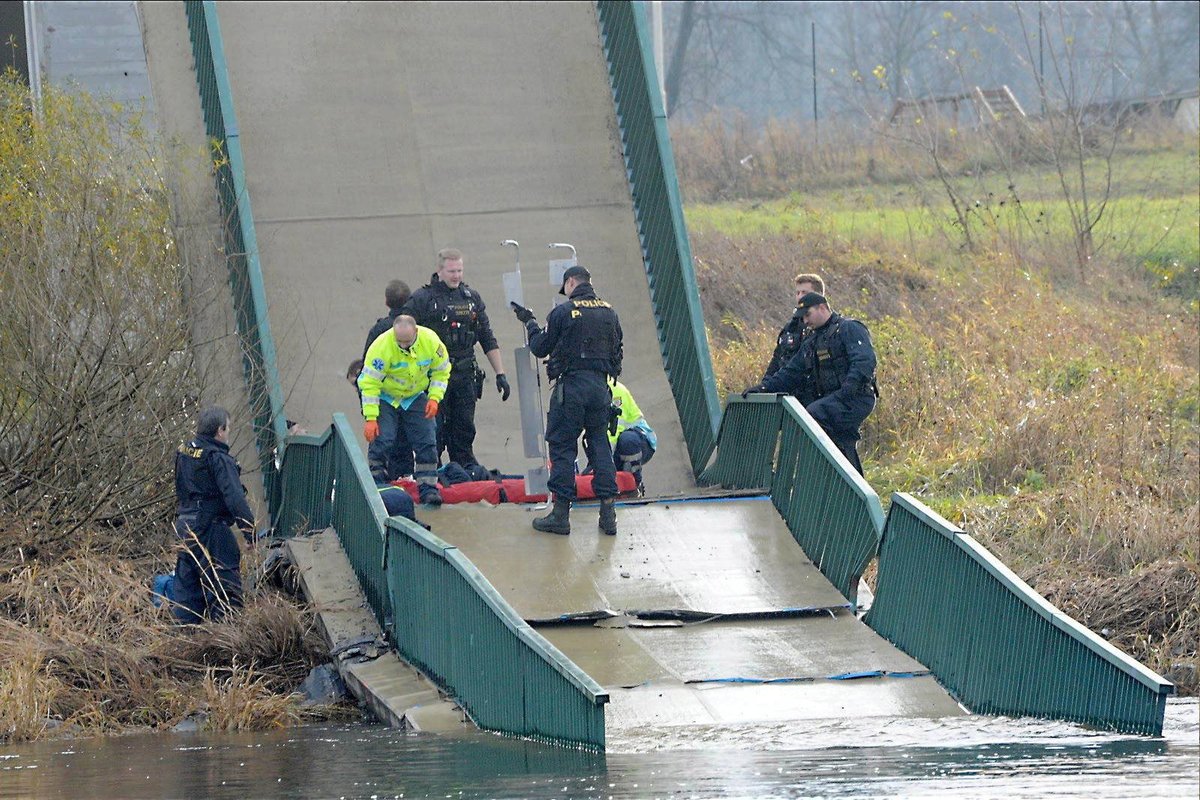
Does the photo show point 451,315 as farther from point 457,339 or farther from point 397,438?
point 397,438

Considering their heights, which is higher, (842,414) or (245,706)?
(842,414)

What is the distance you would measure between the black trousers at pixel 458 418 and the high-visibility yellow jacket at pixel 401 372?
84cm

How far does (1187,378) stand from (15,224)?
11.6 m

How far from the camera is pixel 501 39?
18.1 m

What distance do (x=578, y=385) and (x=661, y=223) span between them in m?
5.10

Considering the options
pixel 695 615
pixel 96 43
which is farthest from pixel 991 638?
pixel 96 43

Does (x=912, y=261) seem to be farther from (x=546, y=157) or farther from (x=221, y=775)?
(x=221, y=775)

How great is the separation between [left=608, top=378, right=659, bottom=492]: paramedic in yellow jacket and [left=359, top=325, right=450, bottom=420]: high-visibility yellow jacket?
1319mm

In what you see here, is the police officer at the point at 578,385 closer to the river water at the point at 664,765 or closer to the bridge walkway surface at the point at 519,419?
the bridge walkway surface at the point at 519,419

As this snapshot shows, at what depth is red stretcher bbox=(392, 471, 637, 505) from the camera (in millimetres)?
12555

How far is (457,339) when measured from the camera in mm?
13578

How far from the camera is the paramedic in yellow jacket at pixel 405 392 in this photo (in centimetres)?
1273

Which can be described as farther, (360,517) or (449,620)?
(360,517)

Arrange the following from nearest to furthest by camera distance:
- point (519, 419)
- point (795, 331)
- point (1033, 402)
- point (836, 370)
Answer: point (836, 370) → point (795, 331) → point (519, 419) → point (1033, 402)
